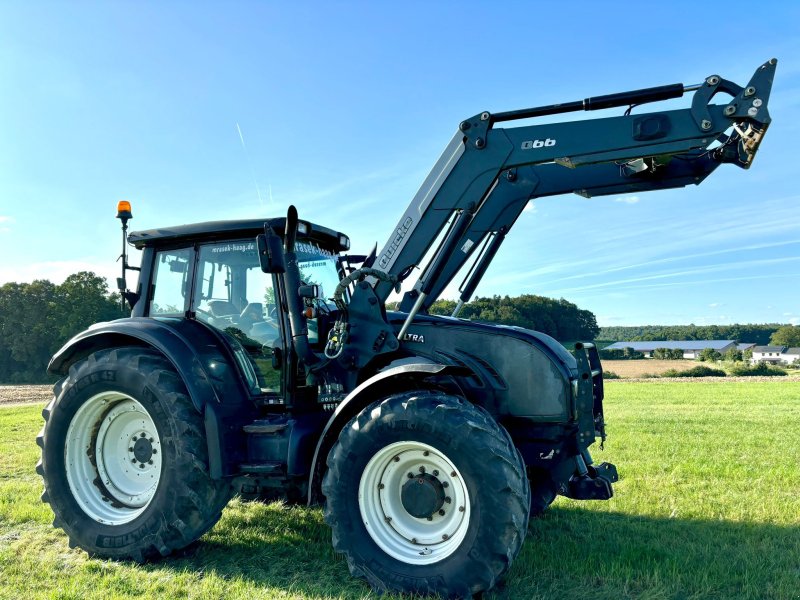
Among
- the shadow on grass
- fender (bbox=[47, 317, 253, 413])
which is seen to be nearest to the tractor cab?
fender (bbox=[47, 317, 253, 413])

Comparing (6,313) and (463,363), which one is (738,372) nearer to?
(463,363)

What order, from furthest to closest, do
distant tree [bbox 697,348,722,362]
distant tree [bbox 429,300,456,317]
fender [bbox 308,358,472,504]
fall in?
distant tree [bbox 697,348,722,362], distant tree [bbox 429,300,456,317], fender [bbox 308,358,472,504]

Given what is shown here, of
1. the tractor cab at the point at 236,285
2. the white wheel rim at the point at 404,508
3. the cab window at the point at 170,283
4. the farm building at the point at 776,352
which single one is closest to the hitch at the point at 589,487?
the white wheel rim at the point at 404,508

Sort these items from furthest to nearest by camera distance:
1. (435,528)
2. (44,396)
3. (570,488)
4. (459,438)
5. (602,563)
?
1. (44,396)
2. (570,488)
3. (602,563)
4. (435,528)
5. (459,438)

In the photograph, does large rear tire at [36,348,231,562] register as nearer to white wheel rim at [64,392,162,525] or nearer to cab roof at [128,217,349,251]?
white wheel rim at [64,392,162,525]

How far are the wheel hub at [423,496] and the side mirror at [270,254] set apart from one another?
6.07ft

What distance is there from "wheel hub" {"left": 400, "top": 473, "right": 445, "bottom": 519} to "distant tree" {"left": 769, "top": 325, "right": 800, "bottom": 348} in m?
107

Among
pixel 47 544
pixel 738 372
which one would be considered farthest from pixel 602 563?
pixel 738 372

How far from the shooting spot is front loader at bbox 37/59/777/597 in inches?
166

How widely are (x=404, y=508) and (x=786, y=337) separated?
111406 millimetres

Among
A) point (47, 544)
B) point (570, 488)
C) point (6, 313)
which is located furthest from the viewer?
point (6, 313)

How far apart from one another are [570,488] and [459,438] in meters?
1.56

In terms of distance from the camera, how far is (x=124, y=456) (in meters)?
5.45

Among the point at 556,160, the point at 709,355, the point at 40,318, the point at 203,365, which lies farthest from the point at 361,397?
the point at 709,355
